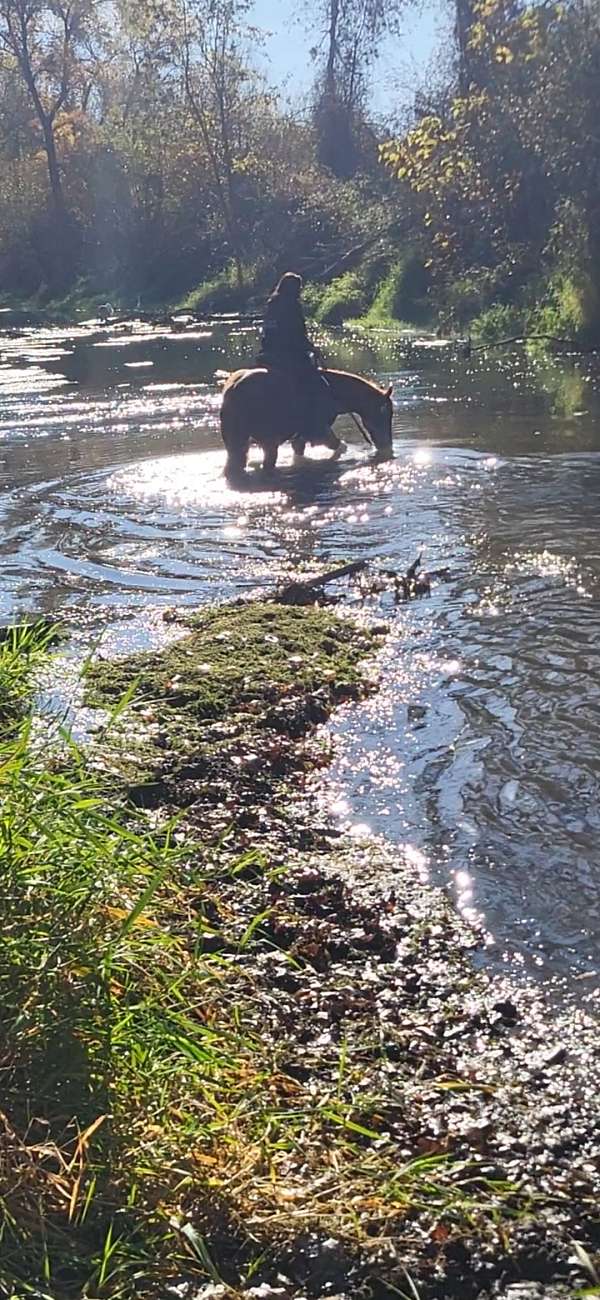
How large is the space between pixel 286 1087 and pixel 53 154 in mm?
64105

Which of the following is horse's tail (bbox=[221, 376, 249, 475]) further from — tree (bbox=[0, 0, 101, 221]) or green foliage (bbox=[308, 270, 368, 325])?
tree (bbox=[0, 0, 101, 221])

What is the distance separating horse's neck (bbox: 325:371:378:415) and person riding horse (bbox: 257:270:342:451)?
26 centimetres

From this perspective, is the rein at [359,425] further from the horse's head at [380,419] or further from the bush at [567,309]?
the bush at [567,309]

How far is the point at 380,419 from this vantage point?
53.3ft

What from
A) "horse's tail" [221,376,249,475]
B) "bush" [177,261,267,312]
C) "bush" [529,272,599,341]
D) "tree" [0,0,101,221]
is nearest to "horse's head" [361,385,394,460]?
"horse's tail" [221,376,249,475]

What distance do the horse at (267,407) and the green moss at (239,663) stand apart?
6.46 meters

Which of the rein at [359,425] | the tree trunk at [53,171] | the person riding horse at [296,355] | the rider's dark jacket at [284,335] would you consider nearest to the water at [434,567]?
the rein at [359,425]

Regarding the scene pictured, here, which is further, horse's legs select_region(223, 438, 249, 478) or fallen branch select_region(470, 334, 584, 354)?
fallen branch select_region(470, 334, 584, 354)

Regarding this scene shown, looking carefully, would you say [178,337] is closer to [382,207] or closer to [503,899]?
[382,207]

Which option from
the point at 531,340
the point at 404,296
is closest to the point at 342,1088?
the point at 531,340

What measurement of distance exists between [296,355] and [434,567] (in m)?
6.26

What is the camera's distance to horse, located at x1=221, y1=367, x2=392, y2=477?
578 inches

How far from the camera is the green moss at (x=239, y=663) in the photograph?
22.7 ft

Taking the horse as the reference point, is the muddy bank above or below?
below
